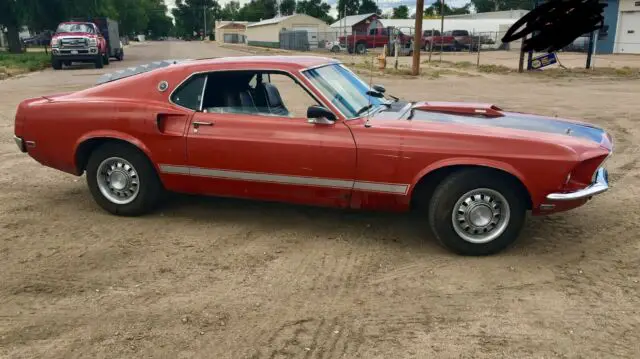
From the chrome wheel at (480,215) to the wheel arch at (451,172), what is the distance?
0.17 metres

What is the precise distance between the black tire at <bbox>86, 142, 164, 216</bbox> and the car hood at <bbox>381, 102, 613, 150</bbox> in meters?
2.36

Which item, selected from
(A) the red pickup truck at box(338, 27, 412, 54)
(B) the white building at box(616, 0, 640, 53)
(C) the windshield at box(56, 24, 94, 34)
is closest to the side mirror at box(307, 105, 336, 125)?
(C) the windshield at box(56, 24, 94, 34)

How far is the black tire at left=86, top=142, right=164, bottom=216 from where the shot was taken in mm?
5051

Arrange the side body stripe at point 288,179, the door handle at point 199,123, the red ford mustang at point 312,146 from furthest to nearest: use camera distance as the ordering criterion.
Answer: the door handle at point 199,123 → the side body stripe at point 288,179 → the red ford mustang at point 312,146

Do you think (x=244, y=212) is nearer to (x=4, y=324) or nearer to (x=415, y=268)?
(x=415, y=268)

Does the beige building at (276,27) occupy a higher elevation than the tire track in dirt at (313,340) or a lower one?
higher

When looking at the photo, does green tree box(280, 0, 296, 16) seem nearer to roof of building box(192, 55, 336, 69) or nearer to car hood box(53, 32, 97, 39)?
car hood box(53, 32, 97, 39)

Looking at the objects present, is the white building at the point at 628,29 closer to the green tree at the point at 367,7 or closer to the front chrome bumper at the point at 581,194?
the front chrome bumper at the point at 581,194

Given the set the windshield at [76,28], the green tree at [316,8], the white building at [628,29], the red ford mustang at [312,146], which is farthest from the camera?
the green tree at [316,8]

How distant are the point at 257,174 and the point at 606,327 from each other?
109 inches

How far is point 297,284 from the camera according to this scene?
3.91m

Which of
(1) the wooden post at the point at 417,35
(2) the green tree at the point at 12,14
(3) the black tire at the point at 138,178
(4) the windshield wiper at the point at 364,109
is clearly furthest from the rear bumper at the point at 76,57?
(4) the windshield wiper at the point at 364,109

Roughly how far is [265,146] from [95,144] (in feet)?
5.76

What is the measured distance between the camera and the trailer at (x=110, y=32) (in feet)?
108
